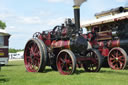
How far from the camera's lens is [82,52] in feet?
34.3

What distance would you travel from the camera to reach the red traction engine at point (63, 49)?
945 centimetres

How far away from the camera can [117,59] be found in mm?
12945

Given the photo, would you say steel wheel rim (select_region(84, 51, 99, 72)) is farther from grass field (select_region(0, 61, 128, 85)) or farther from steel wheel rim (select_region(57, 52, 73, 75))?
grass field (select_region(0, 61, 128, 85))

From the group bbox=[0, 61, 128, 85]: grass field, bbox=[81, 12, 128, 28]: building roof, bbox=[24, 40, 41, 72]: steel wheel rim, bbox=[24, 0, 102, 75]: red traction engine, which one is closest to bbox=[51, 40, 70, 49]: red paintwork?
bbox=[24, 0, 102, 75]: red traction engine

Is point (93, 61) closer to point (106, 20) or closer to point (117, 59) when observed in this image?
point (117, 59)

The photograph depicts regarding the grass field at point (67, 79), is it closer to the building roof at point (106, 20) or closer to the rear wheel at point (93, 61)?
the rear wheel at point (93, 61)

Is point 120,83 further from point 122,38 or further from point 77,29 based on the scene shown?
point 122,38

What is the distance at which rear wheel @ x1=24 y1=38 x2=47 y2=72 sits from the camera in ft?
32.8

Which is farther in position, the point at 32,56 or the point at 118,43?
the point at 118,43

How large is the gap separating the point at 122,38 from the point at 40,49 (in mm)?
5556

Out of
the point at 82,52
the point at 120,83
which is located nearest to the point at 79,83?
the point at 120,83

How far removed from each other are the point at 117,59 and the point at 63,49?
427cm

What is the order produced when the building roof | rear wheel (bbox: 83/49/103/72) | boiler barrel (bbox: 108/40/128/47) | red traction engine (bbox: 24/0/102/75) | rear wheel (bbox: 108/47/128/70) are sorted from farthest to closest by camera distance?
the building roof → boiler barrel (bbox: 108/40/128/47) → rear wheel (bbox: 108/47/128/70) → rear wheel (bbox: 83/49/103/72) → red traction engine (bbox: 24/0/102/75)

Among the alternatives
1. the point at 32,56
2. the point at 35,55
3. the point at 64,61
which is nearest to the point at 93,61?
the point at 64,61
